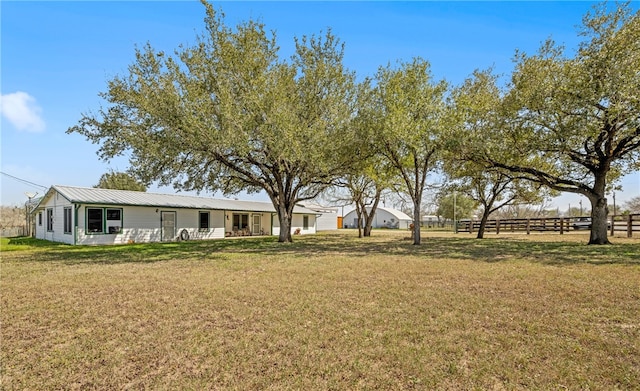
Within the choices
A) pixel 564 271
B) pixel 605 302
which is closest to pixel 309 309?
pixel 605 302

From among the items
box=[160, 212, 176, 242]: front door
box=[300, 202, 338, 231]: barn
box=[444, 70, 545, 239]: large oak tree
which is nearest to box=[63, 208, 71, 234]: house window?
box=[160, 212, 176, 242]: front door

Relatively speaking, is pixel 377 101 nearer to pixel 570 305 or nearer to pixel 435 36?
pixel 435 36

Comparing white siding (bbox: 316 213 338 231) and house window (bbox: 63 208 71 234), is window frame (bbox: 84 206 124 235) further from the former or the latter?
white siding (bbox: 316 213 338 231)

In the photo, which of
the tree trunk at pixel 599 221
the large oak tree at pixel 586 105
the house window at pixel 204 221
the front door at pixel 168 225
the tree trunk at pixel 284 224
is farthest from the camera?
the house window at pixel 204 221

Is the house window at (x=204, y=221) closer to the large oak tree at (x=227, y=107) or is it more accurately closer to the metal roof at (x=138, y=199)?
the metal roof at (x=138, y=199)

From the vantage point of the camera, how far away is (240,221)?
28516mm

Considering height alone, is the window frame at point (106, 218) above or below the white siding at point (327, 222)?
above

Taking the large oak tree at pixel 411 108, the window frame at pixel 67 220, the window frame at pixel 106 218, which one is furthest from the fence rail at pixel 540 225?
the window frame at pixel 67 220

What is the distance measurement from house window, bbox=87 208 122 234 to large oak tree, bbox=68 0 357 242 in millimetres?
5108

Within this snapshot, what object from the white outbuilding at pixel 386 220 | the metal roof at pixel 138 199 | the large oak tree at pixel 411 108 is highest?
the large oak tree at pixel 411 108

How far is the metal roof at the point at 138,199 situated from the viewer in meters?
18.8

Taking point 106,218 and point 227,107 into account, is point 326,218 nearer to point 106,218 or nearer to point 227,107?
point 106,218

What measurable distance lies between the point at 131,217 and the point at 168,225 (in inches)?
99.4

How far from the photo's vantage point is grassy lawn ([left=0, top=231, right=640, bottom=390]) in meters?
3.30
